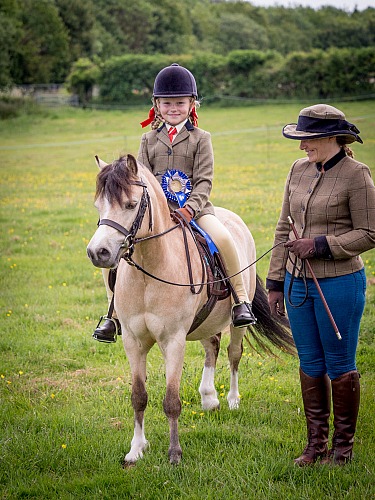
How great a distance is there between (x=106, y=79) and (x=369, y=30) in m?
29.3

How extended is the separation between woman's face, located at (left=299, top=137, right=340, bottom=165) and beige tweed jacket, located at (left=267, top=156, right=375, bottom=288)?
0.30ft

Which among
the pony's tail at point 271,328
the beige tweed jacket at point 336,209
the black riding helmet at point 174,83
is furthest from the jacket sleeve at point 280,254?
the pony's tail at point 271,328

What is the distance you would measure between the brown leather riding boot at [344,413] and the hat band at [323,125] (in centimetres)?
179

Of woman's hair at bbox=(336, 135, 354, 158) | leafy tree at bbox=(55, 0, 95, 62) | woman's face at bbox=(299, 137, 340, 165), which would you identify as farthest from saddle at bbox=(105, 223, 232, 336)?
leafy tree at bbox=(55, 0, 95, 62)

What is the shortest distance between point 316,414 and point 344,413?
0.84 feet

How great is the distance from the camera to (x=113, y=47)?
7325cm

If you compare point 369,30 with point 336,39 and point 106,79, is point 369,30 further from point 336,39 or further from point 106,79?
point 106,79

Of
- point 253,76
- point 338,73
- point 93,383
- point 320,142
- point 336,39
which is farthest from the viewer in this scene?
point 336,39

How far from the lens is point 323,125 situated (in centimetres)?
438

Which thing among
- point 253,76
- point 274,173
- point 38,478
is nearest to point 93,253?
point 38,478

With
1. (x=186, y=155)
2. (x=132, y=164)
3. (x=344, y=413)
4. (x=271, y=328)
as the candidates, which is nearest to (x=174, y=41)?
(x=271, y=328)

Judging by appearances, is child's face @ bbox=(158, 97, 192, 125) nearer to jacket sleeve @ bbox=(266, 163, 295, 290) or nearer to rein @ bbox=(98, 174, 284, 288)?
rein @ bbox=(98, 174, 284, 288)

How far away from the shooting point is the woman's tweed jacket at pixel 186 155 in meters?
5.38

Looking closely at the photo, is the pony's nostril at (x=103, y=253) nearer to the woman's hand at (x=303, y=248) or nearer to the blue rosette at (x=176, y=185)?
the woman's hand at (x=303, y=248)
